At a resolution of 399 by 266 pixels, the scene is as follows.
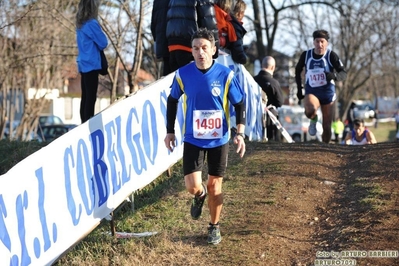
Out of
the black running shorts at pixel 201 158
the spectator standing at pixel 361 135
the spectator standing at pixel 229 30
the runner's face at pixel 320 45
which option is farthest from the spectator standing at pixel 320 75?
the black running shorts at pixel 201 158

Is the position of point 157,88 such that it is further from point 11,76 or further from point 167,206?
point 11,76

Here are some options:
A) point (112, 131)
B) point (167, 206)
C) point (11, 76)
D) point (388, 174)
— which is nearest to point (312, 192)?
point (388, 174)

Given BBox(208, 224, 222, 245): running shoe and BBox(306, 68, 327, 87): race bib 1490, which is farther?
BBox(306, 68, 327, 87): race bib 1490

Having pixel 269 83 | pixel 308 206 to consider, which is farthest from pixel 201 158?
pixel 269 83

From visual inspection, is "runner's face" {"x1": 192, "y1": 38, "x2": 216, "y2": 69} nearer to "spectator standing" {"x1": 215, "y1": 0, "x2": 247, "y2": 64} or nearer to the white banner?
the white banner

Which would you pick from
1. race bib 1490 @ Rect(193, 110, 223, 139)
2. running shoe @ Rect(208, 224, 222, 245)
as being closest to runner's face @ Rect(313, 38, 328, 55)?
race bib 1490 @ Rect(193, 110, 223, 139)

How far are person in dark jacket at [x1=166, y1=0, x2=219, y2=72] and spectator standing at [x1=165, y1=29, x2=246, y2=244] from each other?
2.79m

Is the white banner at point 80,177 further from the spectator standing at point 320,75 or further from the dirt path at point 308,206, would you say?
the spectator standing at point 320,75

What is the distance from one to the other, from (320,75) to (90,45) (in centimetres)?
425

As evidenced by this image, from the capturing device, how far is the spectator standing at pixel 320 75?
38.5ft

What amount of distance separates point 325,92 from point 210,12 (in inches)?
130

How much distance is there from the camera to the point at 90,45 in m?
9.43

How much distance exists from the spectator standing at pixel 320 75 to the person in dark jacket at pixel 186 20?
107 inches

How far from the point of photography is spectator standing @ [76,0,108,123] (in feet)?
30.6
